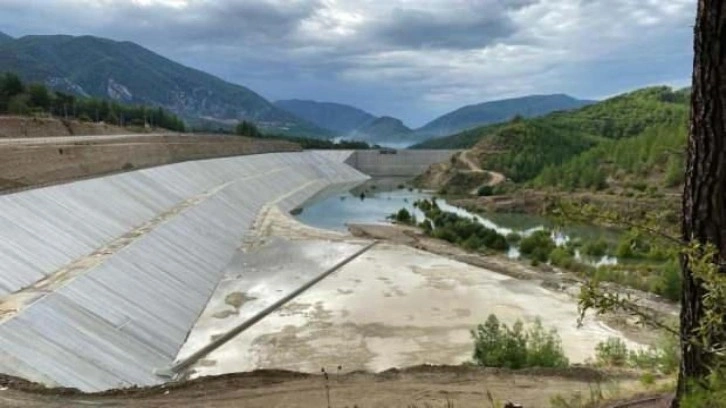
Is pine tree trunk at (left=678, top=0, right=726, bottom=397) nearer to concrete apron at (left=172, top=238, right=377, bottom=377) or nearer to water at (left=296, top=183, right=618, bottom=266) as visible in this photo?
concrete apron at (left=172, top=238, right=377, bottom=377)

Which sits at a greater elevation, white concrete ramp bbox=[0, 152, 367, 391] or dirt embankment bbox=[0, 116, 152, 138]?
dirt embankment bbox=[0, 116, 152, 138]

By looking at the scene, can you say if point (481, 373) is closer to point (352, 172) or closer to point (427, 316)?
point (427, 316)

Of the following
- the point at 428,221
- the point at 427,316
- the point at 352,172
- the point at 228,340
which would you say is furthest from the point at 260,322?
the point at 352,172

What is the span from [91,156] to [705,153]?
4224 centimetres

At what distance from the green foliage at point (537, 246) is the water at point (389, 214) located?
644mm

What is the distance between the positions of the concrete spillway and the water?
1479 centimetres

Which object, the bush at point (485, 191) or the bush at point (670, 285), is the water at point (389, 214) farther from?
the bush at point (670, 285)

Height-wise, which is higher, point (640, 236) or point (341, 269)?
point (640, 236)

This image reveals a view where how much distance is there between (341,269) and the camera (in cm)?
3241

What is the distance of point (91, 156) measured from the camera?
42.2 meters

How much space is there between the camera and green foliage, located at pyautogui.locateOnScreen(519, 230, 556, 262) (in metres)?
37.5

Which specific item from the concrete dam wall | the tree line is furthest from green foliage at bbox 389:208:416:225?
the concrete dam wall

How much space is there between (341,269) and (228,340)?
11664 millimetres

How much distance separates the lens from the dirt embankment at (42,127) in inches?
1992
